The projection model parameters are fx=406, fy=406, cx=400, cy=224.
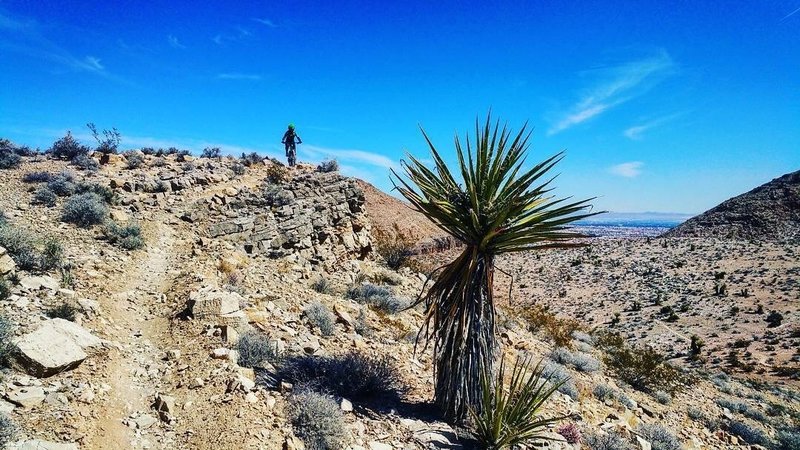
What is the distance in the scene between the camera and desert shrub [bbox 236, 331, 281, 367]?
6176mm

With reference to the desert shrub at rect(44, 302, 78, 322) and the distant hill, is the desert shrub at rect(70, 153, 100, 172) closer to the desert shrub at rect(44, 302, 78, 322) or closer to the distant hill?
the desert shrub at rect(44, 302, 78, 322)

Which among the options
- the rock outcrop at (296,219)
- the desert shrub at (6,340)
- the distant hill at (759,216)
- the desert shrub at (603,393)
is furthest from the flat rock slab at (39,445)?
the distant hill at (759,216)

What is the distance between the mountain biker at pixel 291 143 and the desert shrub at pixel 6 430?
15.0 m

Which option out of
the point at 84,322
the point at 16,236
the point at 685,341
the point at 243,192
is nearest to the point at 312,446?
the point at 84,322

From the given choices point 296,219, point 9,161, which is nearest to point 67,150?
point 9,161

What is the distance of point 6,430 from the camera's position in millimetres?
3826

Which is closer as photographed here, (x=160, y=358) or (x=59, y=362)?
(x=59, y=362)

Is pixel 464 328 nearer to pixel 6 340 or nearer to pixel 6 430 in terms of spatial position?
pixel 6 430

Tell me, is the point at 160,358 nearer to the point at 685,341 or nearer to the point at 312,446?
the point at 312,446

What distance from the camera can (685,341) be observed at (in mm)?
22625

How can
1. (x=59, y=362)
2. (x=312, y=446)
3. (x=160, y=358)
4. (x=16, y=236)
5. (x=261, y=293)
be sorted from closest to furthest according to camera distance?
(x=312, y=446), (x=59, y=362), (x=160, y=358), (x=16, y=236), (x=261, y=293)

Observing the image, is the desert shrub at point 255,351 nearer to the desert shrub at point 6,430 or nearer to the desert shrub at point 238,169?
the desert shrub at point 6,430

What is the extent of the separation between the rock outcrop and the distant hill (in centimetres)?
5692

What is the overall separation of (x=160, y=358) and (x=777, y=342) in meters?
28.8
